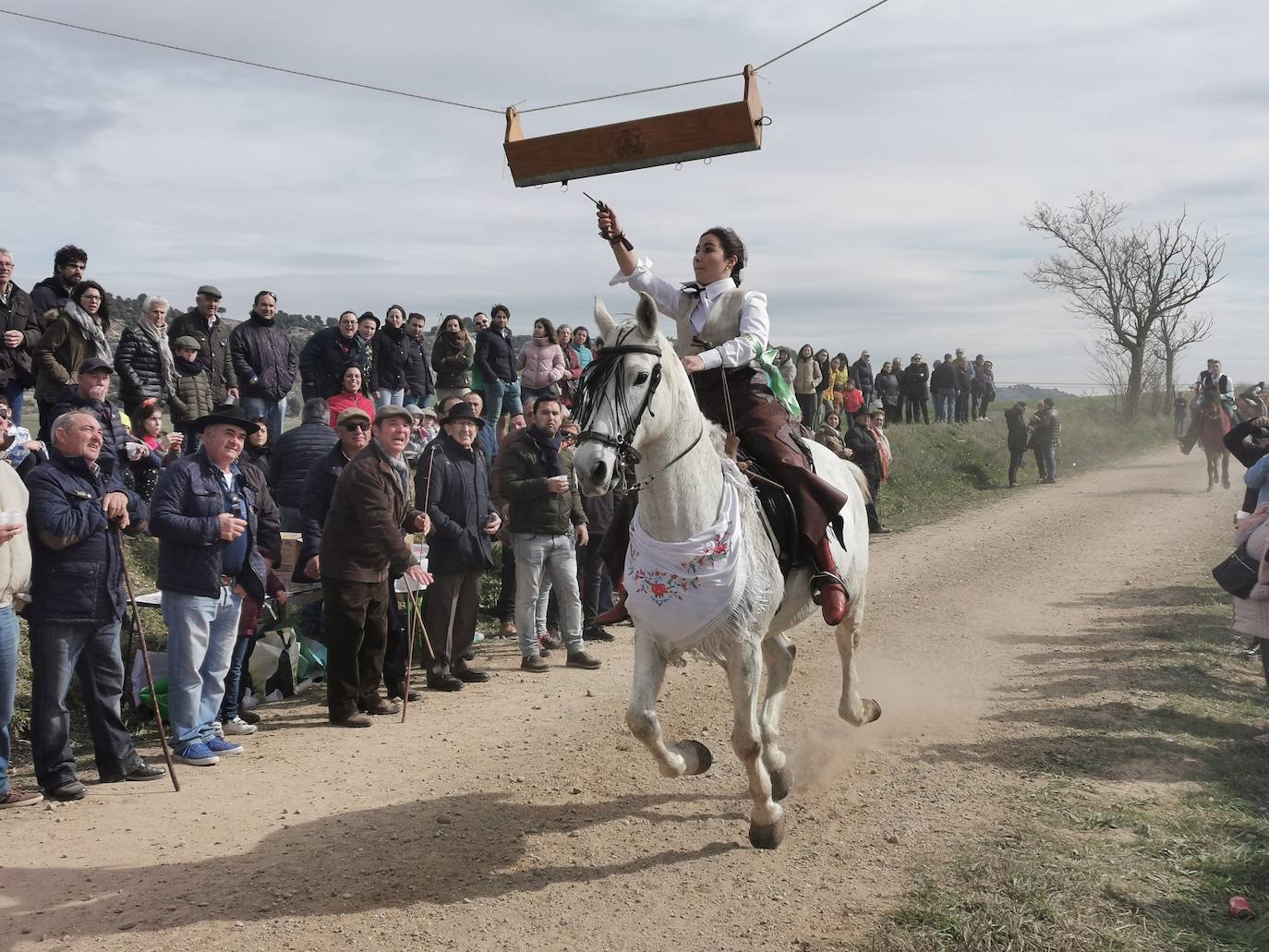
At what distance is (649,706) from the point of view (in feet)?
18.3

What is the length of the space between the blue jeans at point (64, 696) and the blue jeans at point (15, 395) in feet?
13.3

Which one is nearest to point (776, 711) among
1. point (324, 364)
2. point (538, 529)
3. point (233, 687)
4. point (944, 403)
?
point (538, 529)

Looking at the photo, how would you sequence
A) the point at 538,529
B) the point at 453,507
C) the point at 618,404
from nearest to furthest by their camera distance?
the point at 618,404, the point at 453,507, the point at 538,529

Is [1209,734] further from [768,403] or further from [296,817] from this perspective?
[296,817]

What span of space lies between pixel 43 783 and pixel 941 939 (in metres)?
5.38

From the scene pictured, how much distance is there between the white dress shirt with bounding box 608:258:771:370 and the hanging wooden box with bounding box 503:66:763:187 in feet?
2.57

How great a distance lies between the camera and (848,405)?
81.8 feet

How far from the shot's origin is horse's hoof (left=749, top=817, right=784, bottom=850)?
5984 mm

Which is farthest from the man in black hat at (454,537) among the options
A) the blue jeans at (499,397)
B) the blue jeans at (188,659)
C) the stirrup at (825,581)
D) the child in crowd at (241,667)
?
the blue jeans at (499,397)

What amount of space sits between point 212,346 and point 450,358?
→ 11.9 feet

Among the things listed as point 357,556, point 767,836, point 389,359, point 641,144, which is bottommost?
point 767,836

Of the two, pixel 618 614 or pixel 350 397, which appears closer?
pixel 618 614

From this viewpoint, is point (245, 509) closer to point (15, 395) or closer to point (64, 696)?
point (64, 696)

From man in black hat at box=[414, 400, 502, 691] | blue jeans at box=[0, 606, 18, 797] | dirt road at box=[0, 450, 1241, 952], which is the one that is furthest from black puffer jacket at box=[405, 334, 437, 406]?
blue jeans at box=[0, 606, 18, 797]
